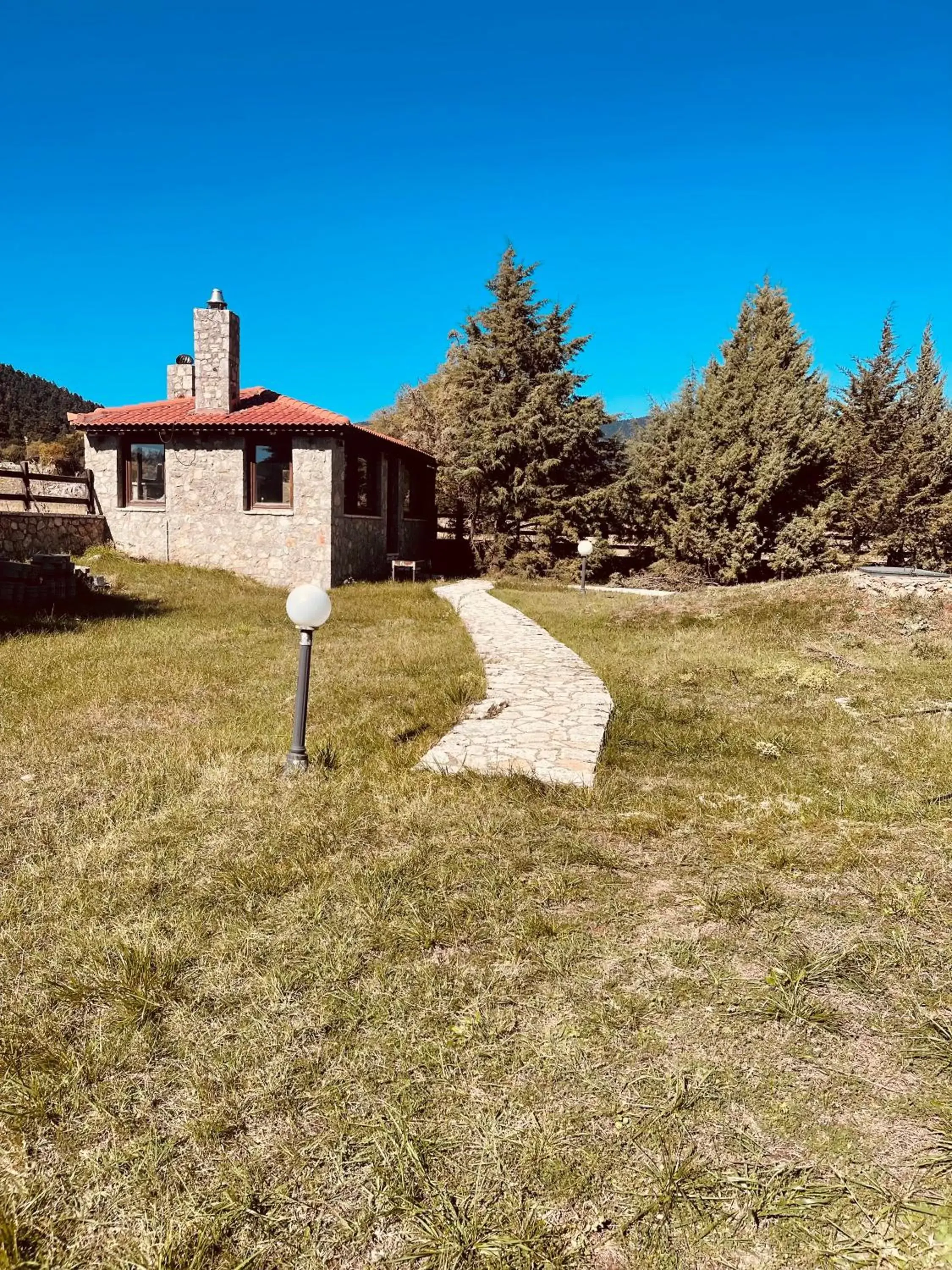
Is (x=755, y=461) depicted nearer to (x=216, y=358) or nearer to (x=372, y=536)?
(x=372, y=536)

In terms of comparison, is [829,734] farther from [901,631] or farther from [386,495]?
[386,495]

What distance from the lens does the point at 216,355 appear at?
16.2m

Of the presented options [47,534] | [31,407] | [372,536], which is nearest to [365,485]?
[372,536]

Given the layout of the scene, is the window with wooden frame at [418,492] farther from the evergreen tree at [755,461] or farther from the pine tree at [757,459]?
the pine tree at [757,459]

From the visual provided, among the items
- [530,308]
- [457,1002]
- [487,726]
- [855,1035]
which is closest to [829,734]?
[487,726]

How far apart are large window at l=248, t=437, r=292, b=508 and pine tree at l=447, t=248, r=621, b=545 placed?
641 centimetres

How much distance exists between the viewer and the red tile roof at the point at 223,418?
50.5ft

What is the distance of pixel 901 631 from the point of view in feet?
34.6

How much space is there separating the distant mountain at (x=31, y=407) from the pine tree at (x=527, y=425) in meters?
34.5

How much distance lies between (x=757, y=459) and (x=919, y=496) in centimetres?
463

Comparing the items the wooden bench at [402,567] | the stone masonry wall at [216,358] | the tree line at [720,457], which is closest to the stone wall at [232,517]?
the stone masonry wall at [216,358]

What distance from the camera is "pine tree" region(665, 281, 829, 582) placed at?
19031mm

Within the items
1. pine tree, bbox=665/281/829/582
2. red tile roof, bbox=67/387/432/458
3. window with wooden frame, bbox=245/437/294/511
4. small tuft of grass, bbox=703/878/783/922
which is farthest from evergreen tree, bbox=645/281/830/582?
small tuft of grass, bbox=703/878/783/922

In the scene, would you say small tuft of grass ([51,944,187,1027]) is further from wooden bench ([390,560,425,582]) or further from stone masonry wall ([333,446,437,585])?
wooden bench ([390,560,425,582])
